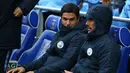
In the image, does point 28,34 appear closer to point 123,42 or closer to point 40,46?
point 40,46

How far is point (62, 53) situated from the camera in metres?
4.05

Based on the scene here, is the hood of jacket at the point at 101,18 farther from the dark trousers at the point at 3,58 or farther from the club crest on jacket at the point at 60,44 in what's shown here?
the dark trousers at the point at 3,58

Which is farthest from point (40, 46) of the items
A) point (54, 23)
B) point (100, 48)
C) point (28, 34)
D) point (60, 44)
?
point (100, 48)

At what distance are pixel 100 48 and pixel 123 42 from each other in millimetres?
640

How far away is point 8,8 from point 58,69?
2.66ft

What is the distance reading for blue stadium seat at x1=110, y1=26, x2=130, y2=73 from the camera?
382 centimetres

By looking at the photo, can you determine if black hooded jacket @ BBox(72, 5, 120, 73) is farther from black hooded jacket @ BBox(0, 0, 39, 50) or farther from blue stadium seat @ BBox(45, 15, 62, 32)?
blue stadium seat @ BBox(45, 15, 62, 32)

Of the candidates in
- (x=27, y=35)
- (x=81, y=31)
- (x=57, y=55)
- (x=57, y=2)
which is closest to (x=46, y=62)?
(x=57, y=55)

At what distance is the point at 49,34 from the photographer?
4957mm

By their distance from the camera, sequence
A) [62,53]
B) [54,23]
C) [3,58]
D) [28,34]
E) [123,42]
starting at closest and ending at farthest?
[3,58] → [123,42] → [62,53] → [54,23] → [28,34]

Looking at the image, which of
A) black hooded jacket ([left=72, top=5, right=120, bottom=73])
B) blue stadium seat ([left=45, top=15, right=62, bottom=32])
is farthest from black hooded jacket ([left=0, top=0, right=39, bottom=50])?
blue stadium seat ([left=45, top=15, right=62, bottom=32])

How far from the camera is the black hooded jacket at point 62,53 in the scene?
3893mm

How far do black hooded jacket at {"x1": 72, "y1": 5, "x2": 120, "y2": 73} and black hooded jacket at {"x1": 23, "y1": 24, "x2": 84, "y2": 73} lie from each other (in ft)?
1.04

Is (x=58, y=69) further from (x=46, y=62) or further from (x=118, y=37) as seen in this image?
(x=118, y=37)
